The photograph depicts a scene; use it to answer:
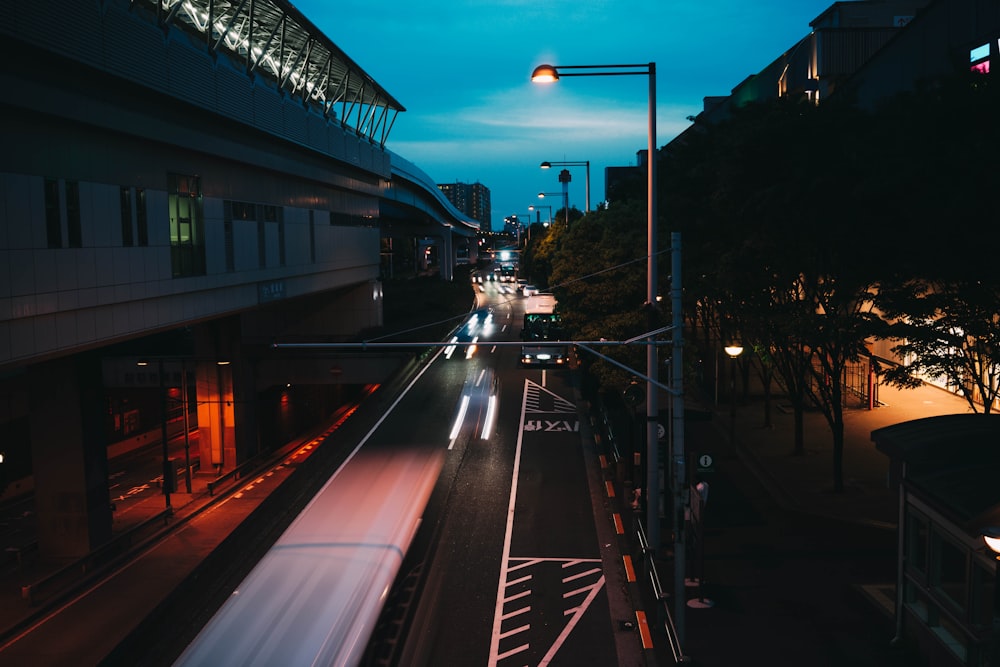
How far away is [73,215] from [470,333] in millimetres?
43182

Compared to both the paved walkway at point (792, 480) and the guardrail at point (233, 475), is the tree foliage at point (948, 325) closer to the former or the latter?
the paved walkway at point (792, 480)

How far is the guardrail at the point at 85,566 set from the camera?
2023 centimetres

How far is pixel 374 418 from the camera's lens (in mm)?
35781

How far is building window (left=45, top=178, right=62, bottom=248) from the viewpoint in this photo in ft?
61.7

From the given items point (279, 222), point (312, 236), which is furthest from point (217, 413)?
point (279, 222)

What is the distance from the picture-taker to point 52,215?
1912 centimetres

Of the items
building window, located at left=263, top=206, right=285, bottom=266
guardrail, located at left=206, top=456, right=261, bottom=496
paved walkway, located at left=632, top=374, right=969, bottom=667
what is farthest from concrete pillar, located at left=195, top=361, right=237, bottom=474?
paved walkway, located at left=632, top=374, right=969, bottom=667

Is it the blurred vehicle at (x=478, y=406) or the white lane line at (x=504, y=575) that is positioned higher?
the blurred vehicle at (x=478, y=406)

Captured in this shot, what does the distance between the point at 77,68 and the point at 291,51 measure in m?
21.3

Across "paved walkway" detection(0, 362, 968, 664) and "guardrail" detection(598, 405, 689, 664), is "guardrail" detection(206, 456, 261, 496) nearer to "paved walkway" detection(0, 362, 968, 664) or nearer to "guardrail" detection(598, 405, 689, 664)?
"paved walkway" detection(0, 362, 968, 664)

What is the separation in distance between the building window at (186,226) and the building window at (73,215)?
4962mm

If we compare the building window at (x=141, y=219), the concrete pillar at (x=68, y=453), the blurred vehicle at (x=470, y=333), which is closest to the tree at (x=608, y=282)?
the building window at (x=141, y=219)

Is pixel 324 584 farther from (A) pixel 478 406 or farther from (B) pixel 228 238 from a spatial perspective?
(A) pixel 478 406

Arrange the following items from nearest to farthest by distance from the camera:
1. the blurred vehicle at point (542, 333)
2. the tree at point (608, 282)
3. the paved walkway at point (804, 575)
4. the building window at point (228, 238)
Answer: the paved walkway at point (804, 575) → the tree at point (608, 282) → the building window at point (228, 238) → the blurred vehicle at point (542, 333)
